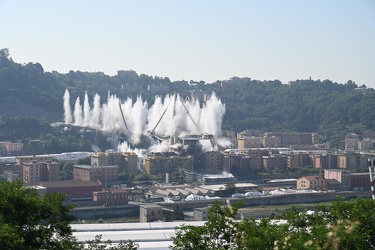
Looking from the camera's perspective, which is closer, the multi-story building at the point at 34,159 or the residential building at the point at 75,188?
the residential building at the point at 75,188

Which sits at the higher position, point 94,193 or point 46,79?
point 46,79

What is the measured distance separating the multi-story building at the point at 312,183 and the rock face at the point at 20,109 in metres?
22.2

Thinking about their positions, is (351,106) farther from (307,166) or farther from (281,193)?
(281,193)

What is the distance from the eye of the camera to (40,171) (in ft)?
105

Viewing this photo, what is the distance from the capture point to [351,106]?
61562mm

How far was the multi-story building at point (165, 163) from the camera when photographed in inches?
1383

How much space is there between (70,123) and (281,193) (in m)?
20.6

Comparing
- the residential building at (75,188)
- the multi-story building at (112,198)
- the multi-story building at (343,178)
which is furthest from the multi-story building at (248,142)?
the multi-story building at (112,198)

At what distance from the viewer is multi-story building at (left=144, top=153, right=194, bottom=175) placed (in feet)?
115

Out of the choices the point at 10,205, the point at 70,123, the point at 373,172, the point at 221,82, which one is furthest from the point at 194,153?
the point at 221,82

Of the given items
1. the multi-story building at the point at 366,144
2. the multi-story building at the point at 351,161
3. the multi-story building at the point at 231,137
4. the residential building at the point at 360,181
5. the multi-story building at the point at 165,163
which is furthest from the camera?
the multi-story building at the point at 366,144

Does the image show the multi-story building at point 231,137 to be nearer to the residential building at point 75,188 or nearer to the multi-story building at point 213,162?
the multi-story building at point 213,162

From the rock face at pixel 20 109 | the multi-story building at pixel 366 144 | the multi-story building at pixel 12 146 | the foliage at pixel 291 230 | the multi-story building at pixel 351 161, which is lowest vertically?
the multi-story building at pixel 351 161

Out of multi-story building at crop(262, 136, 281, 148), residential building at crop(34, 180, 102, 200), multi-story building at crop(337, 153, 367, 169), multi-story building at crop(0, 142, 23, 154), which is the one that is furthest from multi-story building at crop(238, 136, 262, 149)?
residential building at crop(34, 180, 102, 200)
